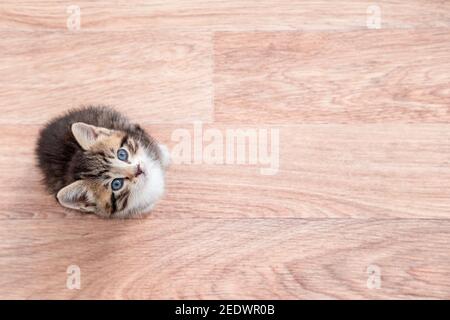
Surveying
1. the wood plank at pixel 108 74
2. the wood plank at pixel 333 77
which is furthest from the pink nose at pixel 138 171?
the wood plank at pixel 333 77

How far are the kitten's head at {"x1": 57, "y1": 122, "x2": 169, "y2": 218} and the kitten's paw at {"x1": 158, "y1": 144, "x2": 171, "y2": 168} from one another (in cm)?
2

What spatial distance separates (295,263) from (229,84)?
69cm

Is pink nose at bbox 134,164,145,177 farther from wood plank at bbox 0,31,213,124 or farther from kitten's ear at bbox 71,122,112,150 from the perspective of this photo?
wood plank at bbox 0,31,213,124

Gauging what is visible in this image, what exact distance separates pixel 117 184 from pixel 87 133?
7.5 inches

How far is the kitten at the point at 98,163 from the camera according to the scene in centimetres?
143

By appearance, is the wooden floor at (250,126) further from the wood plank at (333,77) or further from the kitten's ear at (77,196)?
the kitten's ear at (77,196)

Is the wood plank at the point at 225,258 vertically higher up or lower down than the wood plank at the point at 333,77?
lower down

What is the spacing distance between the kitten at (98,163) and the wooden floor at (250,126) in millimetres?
119

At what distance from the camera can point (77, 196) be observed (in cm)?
143

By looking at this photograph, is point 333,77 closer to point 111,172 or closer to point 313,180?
point 313,180

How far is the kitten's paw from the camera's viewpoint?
1.62 metres

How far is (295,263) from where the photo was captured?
161 cm
